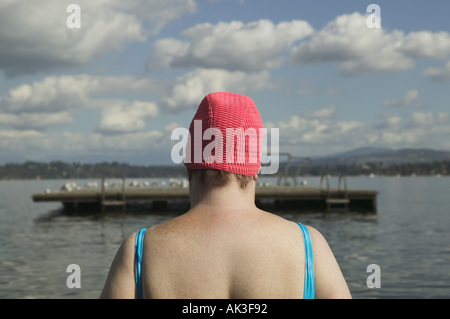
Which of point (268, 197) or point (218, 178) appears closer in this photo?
point (218, 178)

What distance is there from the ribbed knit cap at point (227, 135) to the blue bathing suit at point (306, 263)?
0.32 meters

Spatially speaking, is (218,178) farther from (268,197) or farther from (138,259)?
(268,197)

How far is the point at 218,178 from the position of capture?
1.98 m

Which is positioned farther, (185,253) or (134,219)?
(134,219)

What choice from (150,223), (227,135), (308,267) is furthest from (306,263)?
(150,223)

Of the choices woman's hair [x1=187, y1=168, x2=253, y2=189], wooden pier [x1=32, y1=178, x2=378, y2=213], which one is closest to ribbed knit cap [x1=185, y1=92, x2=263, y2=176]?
woman's hair [x1=187, y1=168, x2=253, y2=189]

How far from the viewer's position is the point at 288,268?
1914 mm

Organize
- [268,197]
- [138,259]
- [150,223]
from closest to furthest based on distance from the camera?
1. [138,259]
2. [150,223]
3. [268,197]

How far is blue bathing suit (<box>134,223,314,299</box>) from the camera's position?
1.90 meters

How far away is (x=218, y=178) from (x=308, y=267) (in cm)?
47

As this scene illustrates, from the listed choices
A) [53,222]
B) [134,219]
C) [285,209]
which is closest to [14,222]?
[53,222]

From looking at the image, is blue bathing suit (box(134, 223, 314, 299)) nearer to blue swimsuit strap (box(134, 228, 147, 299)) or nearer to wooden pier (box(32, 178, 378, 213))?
blue swimsuit strap (box(134, 228, 147, 299))
